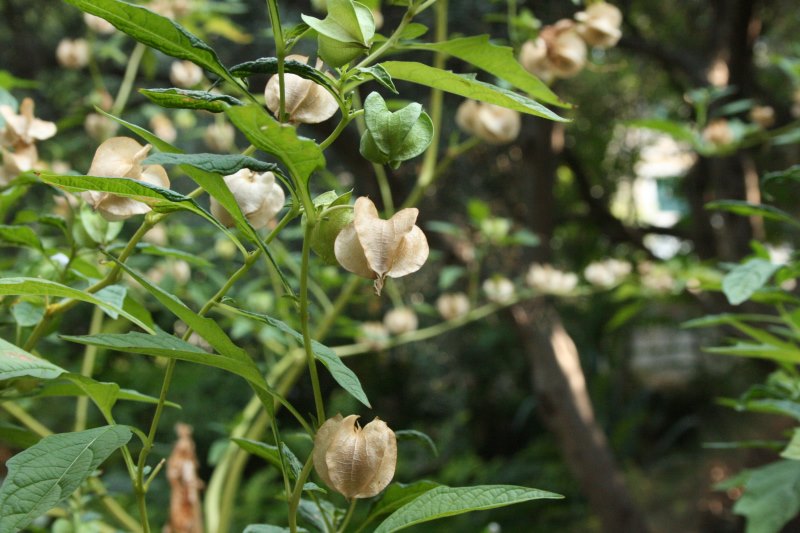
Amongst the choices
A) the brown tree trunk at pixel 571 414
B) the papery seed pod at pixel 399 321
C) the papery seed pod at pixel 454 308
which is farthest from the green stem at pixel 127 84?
the brown tree trunk at pixel 571 414

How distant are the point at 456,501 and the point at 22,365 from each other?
15cm

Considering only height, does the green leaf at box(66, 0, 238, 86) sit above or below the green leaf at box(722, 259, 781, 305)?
above

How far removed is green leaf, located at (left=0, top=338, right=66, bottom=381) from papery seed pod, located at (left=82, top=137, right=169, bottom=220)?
0.22 feet

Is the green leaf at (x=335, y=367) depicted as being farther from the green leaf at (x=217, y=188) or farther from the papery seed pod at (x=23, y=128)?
the papery seed pod at (x=23, y=128)

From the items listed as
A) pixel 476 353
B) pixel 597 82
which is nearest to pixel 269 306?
pixel 476 353

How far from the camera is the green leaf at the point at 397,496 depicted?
13.8 inches

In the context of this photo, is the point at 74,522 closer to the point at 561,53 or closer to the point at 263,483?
the point at 561,53

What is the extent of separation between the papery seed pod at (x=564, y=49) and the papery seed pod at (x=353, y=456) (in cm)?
44

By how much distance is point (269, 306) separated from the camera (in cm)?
121

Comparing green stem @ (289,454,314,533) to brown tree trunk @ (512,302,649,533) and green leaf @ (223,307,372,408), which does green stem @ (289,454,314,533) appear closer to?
green leaf @ (223,307,372,408)

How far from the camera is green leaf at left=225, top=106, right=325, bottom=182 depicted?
0.24 m

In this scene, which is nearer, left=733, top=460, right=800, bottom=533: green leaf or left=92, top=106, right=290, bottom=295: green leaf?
left=92, top=106, right=290, bottom=295: green leaf

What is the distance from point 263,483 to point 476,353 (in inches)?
45.0

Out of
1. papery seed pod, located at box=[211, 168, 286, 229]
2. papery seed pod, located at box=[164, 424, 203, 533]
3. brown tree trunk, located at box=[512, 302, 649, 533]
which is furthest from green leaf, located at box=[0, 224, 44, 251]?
brown tree trunk, located at box=[512, 302, 649, 533]
